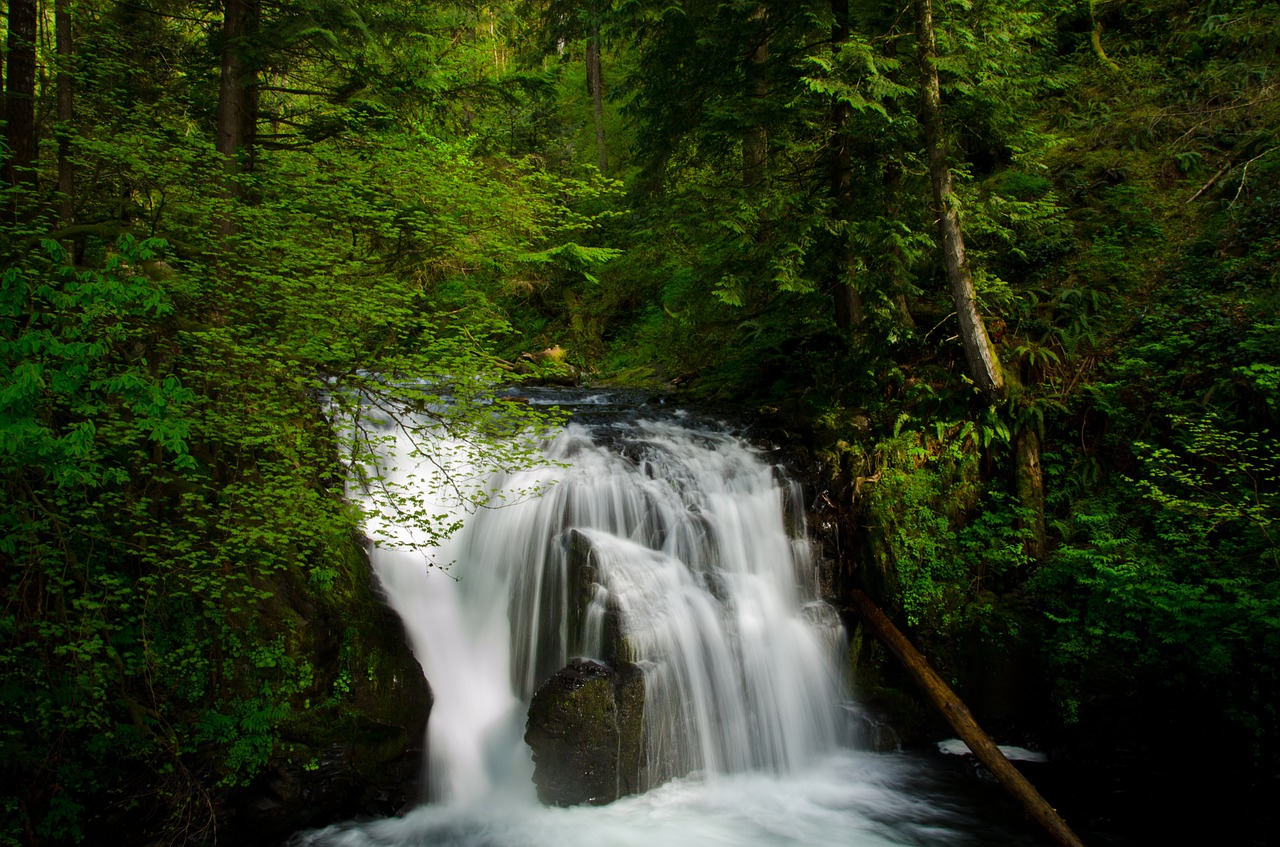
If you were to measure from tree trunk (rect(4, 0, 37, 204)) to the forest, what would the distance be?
4cm

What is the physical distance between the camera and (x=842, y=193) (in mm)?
8547

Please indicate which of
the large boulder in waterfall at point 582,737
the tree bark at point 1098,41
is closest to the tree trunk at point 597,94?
the tree bark at point 1098,41

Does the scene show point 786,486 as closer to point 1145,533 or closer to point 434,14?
point 1145,533

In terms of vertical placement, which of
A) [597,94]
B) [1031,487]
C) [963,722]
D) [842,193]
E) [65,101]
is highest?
[597,94]

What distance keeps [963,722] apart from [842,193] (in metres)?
6.07

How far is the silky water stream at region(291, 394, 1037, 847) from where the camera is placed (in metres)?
5.88

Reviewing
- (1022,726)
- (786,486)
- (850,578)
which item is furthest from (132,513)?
(1022,726)

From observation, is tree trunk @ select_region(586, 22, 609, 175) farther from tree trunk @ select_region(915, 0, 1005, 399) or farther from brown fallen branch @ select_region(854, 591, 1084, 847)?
brown fallen branch @ select_region(854, 591, 1084, 847)

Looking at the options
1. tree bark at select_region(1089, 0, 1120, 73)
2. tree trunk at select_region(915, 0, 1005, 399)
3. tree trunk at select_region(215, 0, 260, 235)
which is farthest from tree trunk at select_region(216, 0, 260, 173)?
tree bark at select_region(1089, 0, 1120, 73)

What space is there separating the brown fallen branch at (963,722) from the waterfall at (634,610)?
0.47 metres

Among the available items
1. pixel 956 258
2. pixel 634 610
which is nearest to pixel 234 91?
pixel 634 610

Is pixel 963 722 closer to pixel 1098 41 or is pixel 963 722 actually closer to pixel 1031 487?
pixel 1031 487

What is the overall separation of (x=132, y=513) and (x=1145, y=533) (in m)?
8.92

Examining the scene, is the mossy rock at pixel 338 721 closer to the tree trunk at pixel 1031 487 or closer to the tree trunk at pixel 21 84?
the tree trunk at pixel 21 84
